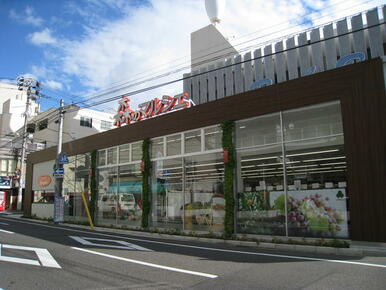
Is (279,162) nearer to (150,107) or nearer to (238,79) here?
(150,107)

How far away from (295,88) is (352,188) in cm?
410

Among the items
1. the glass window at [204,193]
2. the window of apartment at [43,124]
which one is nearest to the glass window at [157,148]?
the glass window at [204,193]

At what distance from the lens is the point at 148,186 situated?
17438mm

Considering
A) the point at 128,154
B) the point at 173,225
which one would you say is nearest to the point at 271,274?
the point at 173,225

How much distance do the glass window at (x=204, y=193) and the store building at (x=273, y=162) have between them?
0.04m

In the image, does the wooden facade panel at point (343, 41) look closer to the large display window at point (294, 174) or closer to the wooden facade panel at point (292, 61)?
the wooden facade panel at point (292, 61)

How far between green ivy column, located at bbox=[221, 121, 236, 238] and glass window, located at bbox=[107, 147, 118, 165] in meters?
8.22

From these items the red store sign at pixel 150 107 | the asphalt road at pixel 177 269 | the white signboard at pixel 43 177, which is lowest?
the asphalt road at pixel 177 269

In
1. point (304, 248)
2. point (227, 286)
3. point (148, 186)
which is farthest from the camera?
point (148, 186)

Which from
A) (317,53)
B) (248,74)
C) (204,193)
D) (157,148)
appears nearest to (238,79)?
(248,74)

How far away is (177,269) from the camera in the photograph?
7484 mm

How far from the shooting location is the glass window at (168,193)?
632 inches

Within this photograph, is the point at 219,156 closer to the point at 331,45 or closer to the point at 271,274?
the point at 271,274

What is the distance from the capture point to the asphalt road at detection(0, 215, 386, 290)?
6.19m
